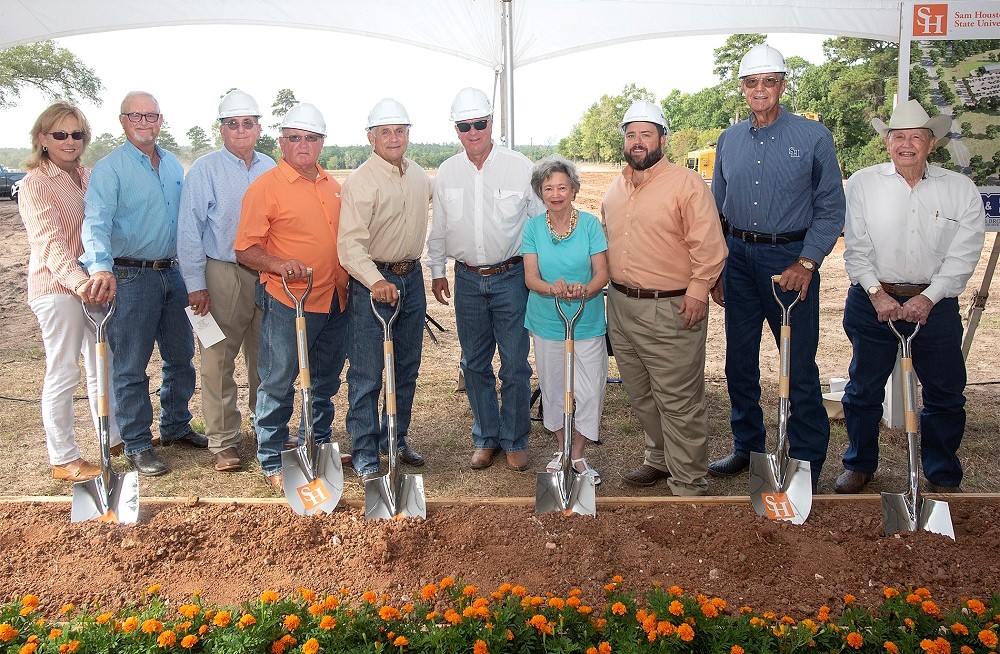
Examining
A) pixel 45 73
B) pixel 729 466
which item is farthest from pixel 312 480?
pixel 45 73

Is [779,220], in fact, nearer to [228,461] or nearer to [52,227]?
[228,461]

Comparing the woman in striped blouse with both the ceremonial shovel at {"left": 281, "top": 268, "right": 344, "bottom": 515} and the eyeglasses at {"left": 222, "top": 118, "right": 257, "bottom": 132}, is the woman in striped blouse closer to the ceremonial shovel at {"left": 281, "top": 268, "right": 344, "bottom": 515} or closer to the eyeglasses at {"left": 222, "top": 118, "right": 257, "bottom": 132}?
the eyeglasses at {"left": 222, "top": 118, "right": 257, "bottom": 132}

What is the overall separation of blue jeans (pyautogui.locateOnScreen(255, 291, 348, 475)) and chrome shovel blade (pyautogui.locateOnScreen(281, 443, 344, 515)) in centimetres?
46

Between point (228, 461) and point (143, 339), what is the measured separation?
880mm

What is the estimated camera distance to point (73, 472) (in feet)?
16.2

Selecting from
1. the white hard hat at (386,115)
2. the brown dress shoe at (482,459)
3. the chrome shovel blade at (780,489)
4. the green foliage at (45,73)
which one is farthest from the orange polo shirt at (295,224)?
the green foliage at (45,73)

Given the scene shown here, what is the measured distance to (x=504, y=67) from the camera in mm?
6234

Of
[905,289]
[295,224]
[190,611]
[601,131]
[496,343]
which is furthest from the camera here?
[601,131]

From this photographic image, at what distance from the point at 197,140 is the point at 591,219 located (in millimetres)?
31659

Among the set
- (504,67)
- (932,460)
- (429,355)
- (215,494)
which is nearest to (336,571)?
(215,494)

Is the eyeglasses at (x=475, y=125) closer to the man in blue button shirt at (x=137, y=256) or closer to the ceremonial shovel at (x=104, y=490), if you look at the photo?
the man in blue button shirt at (x=137, y=256)

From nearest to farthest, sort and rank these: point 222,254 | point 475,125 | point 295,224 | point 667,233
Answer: point 667,233 < point 295,224 < point 475,125 < point 222,254

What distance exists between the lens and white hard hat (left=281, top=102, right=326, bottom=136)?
4.37m

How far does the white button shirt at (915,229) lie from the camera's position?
13.8 feet
